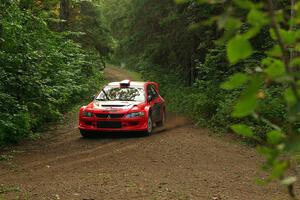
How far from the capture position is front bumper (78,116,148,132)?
13648 millimetres

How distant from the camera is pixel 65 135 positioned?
14922 mm

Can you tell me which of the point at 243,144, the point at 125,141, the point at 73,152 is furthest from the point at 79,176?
the point at 243,144

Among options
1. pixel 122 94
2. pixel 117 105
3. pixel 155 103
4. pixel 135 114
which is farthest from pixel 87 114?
pixel 155 103

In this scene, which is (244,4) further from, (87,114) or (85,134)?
(85,134)

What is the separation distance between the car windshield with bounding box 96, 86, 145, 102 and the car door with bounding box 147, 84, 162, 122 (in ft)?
1.36

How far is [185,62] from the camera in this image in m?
29.1

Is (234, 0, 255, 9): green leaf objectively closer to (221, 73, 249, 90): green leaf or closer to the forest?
the forest

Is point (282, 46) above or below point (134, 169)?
above

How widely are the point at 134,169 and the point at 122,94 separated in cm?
565

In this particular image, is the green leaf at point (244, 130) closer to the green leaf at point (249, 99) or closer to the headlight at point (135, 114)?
the green leaf at point (249, 99)

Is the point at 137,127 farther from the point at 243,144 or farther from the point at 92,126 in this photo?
the point at 243,144

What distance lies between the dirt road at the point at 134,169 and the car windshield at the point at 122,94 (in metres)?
1.16

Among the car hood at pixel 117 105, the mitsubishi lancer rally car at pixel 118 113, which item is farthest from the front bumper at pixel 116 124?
the car hood at pixel 117 105

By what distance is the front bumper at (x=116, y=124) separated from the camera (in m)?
13.6
